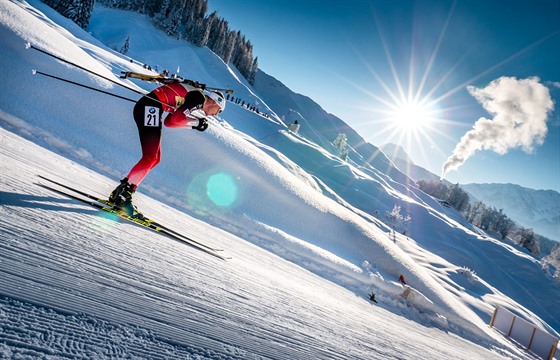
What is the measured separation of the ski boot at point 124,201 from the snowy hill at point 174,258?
1.98 ft

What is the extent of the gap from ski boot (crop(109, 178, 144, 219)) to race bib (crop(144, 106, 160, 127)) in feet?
3.31

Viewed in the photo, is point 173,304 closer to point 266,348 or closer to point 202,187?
point 266,348

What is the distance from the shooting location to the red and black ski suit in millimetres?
4508

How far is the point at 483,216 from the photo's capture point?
419 ft

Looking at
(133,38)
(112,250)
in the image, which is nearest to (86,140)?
(112,250)

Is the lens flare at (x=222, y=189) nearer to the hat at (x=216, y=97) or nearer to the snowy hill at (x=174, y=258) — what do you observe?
the snowy hill at (x=174, y=258)

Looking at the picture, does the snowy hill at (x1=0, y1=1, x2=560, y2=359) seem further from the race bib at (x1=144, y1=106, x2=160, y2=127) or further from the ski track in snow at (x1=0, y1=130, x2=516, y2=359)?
the race bib at (x1=144, y1=106, x2=160, y2=127)

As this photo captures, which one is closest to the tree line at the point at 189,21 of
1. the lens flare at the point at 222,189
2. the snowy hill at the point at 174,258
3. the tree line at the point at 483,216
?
the snowy hill at the point at 174,258

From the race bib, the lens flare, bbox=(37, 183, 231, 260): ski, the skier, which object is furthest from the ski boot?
the lens flare

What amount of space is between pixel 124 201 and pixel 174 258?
166cm

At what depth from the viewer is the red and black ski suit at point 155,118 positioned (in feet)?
14.8

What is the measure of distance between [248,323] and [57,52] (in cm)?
1102

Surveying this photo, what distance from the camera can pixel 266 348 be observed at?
6.64 feet

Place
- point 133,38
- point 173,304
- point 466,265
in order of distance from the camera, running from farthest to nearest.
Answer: point 133,38 → point 466,265 → point 173,304
